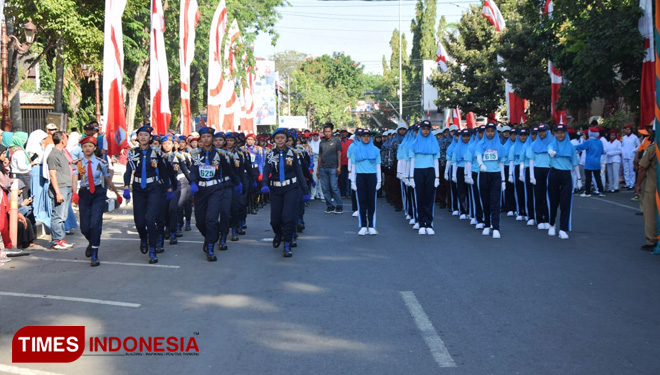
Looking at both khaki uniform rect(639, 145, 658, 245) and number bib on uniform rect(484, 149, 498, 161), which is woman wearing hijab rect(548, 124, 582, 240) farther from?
khaki uniform rect(639, 145, 658, 245)

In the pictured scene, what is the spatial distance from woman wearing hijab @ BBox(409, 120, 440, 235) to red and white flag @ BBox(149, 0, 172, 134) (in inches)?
256

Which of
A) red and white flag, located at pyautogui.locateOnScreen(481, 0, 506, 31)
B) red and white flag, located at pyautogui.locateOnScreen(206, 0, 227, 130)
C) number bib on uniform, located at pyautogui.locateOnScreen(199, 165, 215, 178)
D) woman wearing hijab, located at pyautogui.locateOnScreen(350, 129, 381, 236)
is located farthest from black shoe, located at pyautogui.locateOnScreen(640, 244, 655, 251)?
red and white flag, located at pyautogui.locateOnScreen(481, 0, 506, 31)

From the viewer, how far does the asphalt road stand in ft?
18.9

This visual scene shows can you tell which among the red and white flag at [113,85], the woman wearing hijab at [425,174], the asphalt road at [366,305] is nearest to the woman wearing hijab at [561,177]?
the asphalt road at [366,305]

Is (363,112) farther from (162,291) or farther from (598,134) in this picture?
(162,291)

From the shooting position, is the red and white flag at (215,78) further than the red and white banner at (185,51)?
Yes

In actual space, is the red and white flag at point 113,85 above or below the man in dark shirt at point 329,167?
above

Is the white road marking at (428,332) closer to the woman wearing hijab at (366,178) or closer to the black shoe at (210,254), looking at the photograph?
the black shoe at (210,254)

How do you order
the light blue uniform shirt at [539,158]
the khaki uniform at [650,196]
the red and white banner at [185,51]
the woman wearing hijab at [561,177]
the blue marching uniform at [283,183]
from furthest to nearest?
1. the red and white banner at [185,51]
2. the light blue uniform shirt at [539,158]
3. the woman wearing hijab at [561,177]
4. the khaki uniform at [650,196]
5. the blue marching uniform at [283,183]

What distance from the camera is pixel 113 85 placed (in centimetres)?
1490

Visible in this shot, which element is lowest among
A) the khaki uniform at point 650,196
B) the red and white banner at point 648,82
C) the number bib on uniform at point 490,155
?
the khaki uniform at point 650,196

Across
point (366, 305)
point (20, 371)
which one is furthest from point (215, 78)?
point (20, 371)

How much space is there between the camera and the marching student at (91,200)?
410 inches

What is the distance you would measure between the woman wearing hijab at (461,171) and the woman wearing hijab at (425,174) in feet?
6.42
